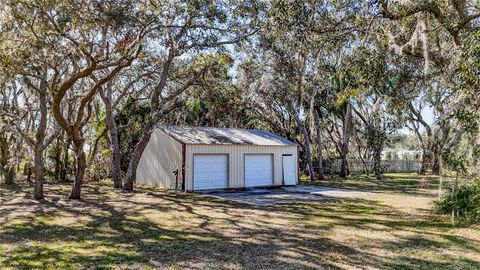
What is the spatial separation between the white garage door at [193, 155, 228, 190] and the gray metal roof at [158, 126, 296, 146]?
2.28ft

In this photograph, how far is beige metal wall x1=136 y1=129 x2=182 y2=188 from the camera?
590 inches

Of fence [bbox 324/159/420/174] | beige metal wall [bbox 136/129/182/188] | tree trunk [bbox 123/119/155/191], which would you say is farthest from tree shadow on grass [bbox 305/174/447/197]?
tree trunk [bbox 123/119/155/191]

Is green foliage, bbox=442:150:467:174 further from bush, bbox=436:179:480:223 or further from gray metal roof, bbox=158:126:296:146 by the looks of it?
gray metal roof, bbox=158:126:296:146

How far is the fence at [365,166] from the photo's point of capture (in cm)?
2510

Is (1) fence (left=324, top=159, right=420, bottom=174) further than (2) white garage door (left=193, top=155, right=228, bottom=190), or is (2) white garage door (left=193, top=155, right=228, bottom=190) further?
(1) fence (left=324, top=159, right=420, bottom=174)

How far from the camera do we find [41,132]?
443 inches

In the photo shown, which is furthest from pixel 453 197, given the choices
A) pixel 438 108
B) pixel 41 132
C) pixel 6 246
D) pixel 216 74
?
pixel 41 132

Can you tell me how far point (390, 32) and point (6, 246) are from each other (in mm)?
8638

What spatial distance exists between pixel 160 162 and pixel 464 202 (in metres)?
11.4

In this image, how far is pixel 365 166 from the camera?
27984mm

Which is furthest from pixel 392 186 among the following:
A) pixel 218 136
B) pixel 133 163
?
pixel 133 163

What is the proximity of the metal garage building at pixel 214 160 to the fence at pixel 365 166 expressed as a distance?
786 centimetres

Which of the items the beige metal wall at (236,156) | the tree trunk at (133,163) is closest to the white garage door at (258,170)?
the beige metal wall at (236,156)

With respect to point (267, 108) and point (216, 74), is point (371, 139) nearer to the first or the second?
point (267, 108)
